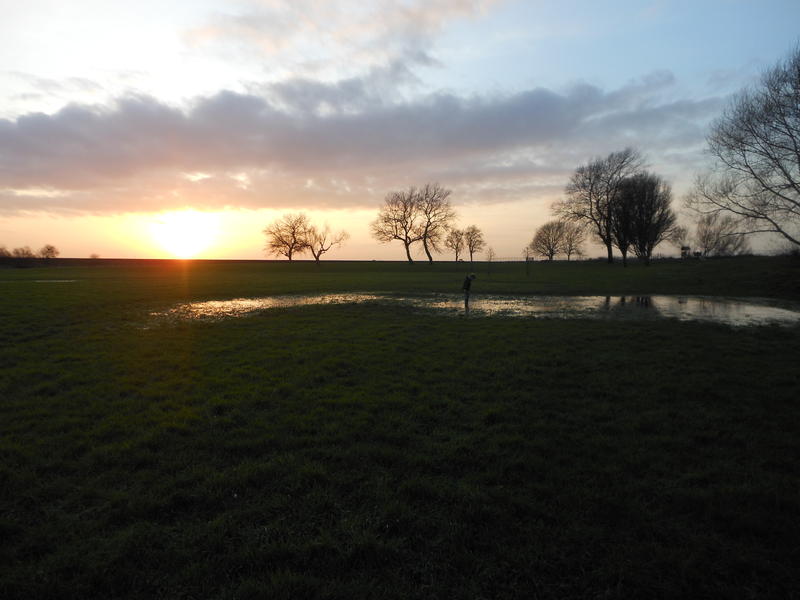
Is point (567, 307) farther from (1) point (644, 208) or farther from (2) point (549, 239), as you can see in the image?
(2) point (549, 239)

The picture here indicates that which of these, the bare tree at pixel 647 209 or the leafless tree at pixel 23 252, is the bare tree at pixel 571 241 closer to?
the bare tree at pixel 647 209

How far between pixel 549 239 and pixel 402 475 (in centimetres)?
10915

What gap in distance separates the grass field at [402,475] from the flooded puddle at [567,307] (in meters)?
6.96

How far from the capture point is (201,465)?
500 cm

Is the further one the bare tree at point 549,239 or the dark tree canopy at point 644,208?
the bare tree at point 549,239

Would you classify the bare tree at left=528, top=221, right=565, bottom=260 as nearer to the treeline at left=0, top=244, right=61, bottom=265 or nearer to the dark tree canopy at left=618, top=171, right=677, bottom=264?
the dark tree canopy at left=618, top=171, right=677, bottom=264

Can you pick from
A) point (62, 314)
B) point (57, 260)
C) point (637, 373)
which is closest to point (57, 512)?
point (637, 373)

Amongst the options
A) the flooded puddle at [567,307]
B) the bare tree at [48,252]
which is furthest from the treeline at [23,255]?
the flooded puddle at [567,307]

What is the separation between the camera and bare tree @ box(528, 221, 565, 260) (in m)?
104

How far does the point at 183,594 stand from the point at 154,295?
2766 centimetres

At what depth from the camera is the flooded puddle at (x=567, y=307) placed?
16.7m

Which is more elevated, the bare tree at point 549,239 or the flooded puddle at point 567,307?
the bare tree at point 549,239

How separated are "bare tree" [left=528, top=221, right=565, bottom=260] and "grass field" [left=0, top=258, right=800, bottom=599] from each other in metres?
100

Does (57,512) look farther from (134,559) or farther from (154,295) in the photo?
(154,295)
